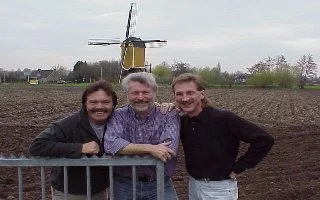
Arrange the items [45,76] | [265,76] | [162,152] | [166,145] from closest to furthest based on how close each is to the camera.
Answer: [162,152] → [166,145] → [265,76] → [45,76]

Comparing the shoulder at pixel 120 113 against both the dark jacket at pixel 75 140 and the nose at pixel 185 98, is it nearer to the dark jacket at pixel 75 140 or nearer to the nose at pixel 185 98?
the dark jacket at pixel 75 140

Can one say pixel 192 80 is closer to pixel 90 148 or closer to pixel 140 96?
pixel 140 96

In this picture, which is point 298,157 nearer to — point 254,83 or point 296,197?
point 296,197

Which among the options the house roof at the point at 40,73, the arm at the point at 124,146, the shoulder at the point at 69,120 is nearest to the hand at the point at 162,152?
the arm at the point at 124,146

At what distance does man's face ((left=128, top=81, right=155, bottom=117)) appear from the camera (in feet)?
11.3

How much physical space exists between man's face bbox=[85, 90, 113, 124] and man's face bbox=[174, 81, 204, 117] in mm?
543

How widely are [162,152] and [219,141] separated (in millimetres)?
638

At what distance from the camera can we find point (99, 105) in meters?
3.46

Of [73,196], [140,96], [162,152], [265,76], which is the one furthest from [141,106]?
[265,76]

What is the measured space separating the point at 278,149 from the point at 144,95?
30.6 feet

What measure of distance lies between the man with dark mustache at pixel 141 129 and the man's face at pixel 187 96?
11 cm

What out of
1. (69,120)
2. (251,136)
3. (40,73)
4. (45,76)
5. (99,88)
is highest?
(40,73)

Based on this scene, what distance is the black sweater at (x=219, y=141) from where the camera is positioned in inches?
142

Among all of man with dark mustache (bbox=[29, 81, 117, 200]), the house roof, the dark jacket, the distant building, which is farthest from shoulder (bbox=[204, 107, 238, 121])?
the house roof
